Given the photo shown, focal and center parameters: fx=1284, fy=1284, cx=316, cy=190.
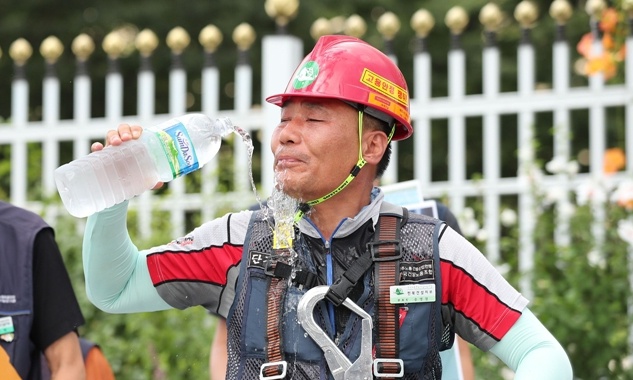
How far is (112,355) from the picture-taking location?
7250 millimetres

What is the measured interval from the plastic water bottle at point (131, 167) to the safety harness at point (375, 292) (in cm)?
45

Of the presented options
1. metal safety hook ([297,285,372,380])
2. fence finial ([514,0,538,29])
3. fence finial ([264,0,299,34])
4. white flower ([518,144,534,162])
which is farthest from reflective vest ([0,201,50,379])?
fence finial ([514,0,538,29])

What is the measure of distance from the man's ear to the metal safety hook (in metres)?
0.45

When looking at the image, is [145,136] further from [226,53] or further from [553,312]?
[226,53]

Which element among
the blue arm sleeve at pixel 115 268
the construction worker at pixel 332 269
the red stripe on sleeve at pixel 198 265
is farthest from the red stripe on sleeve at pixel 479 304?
the blue arm sleeve at pixel 115 268

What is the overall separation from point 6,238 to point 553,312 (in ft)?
10.6

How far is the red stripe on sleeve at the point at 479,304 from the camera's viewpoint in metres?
3.44

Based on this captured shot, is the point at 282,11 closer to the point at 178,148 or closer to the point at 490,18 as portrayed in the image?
the point at 490,18

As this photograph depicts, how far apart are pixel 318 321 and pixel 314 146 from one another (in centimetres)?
48

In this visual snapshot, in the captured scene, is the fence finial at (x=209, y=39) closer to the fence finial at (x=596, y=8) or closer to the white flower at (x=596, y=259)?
the fence finial at (x=596, y=8)

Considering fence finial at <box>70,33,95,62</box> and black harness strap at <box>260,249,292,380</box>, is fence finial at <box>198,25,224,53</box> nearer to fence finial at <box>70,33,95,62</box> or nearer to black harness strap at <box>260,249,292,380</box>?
fence finial at <box>70,33,95,62</box>

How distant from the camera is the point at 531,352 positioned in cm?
337

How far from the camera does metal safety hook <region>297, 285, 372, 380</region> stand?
132 inches

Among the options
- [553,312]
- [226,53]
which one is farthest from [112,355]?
[226,53]
